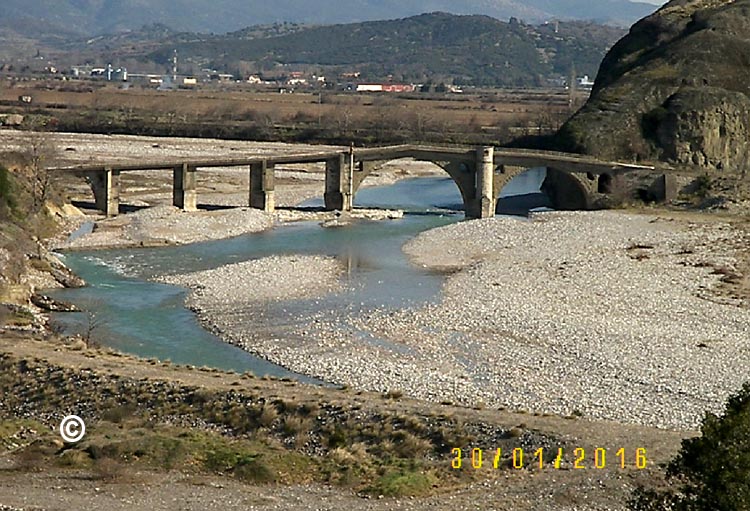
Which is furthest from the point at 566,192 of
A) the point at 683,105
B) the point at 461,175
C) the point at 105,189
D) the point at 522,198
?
the point at 105,189

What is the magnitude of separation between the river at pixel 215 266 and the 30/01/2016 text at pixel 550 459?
10.7m

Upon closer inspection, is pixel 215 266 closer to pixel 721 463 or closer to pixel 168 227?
pixel 168 227

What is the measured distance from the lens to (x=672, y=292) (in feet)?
163

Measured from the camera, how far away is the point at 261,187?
78.8 metres

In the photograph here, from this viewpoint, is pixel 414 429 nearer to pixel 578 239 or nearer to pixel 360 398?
pixel 360 398

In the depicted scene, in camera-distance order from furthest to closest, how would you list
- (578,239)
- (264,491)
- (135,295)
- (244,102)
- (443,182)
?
(244,102) < (443,182) < (578,239) < (135,295) < (264,491)

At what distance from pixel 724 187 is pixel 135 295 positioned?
45.6m

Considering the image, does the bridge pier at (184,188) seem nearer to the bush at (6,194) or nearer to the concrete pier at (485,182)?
the bush at (6,194)

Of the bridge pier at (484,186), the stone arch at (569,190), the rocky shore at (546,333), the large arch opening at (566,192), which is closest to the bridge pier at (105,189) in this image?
the rocky shore at (546,333)

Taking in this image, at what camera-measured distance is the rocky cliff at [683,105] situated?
3617 inches

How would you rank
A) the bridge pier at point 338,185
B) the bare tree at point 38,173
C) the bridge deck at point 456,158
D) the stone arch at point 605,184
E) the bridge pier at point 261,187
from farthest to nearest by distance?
1. the stone arch at point 605,184
2. the bridge deck at point 456,158
3. the bridge pier at point 338,185
4. the bridge pier at point 261,187
5. the bare tree at point 38,173

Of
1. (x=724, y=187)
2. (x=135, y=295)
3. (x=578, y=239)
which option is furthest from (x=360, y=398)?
(x=724, y=187)

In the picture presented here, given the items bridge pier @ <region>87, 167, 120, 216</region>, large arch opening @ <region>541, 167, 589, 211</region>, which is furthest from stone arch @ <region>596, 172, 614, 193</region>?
bridge pier @ <region>87, 167, 120, 216</region>

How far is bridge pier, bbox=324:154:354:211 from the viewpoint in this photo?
265 feet
